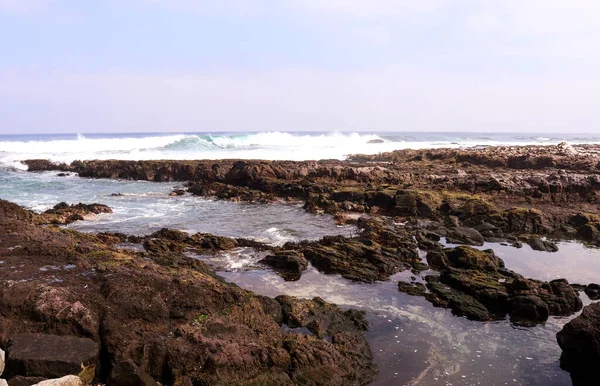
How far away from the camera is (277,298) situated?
34.4 feet

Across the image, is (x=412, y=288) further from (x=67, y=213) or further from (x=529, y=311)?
(x=67, y=213)

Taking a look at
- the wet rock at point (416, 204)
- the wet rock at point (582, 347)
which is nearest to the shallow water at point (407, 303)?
the wet rock at point (582, 347)

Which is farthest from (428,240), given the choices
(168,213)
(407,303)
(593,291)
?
(168,213)

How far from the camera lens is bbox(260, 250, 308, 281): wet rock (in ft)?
44.4

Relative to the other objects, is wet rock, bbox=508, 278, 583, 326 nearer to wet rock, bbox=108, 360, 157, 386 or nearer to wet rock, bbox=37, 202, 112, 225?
wet rock, bbox=108, 360, 157, 386

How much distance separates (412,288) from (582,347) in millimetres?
4598

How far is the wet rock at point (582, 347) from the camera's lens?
8.22m

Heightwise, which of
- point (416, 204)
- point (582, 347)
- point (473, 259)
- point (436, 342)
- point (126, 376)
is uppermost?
point (416, 204)

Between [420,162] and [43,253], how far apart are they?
35.6 metres

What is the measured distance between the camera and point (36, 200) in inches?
1087

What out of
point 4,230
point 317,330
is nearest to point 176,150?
point 4,230

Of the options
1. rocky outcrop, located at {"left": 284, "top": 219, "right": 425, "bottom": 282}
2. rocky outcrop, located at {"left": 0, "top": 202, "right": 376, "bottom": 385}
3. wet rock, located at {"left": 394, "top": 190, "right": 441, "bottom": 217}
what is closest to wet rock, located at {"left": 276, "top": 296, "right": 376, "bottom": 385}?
rocky outcrop, located at {"left": 0, "top": 202, "right": 376, "bottom": 385}

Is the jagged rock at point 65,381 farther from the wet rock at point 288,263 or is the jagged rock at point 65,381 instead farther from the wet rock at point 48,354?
the wet rock at point 288,263

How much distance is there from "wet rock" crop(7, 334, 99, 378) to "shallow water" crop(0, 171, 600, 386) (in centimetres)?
523
